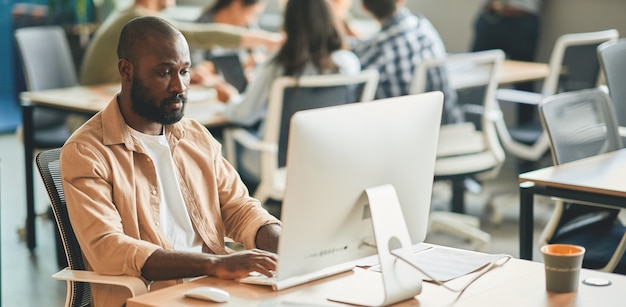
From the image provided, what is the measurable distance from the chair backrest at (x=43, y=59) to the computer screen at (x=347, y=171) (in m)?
3.63

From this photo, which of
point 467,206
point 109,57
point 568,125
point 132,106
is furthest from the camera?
point 467,206

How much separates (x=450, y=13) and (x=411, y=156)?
5821 mm

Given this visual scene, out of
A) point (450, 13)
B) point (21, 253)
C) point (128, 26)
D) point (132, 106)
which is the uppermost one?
point (128, 26)

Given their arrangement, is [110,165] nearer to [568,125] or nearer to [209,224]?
[209,224]

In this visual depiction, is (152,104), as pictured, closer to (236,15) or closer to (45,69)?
(45,69)

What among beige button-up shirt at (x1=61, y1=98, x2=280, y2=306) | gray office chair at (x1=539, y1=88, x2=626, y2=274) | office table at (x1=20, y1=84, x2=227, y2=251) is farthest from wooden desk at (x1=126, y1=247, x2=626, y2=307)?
office table at (x1=20, y1=84, x2=227, y2=251)

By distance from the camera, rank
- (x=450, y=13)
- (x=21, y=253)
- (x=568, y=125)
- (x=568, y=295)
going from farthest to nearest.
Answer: (x=450, y=13) → (x=21, y=253) → (x=568, y=125) → (x=568, y=295)

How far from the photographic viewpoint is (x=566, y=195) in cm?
299

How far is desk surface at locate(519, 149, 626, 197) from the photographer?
294 cm

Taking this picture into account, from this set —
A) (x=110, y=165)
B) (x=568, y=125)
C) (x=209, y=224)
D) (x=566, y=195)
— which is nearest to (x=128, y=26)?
(x=110, y=165)

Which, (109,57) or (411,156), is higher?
(411,156)

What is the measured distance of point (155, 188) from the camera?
2.44m

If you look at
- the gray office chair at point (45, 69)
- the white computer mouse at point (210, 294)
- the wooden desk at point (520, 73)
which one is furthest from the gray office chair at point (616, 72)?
the gray office chair at point (45, 69)

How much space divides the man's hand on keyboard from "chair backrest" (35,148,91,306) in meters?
0.42
